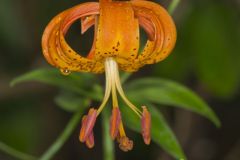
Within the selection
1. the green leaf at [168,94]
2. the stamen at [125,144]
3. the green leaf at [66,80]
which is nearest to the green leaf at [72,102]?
the green leaf at [66,80]

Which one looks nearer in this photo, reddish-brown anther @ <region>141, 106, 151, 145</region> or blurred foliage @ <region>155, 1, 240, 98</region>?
reddish-brown anther @ <region>141, 106, 151, 145</region>

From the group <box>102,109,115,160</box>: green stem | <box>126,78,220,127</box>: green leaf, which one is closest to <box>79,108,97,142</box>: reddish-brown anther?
<box>102,109,115,160</box>: green stem

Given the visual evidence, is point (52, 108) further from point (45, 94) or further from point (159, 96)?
point (159, 96)

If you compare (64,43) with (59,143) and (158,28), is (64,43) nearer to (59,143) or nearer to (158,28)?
(158,28)

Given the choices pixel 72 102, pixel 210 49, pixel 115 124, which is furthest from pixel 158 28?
pixel 210 49

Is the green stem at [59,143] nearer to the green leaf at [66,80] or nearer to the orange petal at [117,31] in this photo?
the green leaf at [66,80]

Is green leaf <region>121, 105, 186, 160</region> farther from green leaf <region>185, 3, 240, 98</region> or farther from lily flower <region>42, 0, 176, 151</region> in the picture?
green leaf <region>185, 3, 240, 98</region>

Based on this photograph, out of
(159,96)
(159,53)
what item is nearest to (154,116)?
(159,96)
